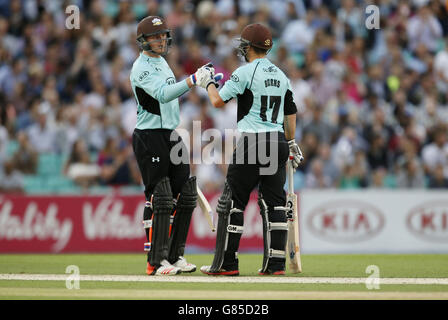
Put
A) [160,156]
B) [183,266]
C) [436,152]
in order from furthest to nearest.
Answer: [436,152] < [183,266] < [160,156]

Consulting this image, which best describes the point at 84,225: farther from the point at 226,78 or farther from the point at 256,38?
the point at 256,38

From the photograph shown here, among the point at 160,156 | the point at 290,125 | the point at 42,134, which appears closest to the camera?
the point at 160,156

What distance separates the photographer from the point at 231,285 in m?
8.41

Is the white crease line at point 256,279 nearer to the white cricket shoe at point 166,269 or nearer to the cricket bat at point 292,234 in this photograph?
the white cricket shoe at point 166,269

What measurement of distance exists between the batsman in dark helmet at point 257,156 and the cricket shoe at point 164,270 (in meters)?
0.38

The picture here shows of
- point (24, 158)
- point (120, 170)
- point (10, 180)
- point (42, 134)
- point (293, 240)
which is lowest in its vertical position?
point (293, 240)

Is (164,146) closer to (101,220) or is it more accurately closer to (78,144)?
(101,220)

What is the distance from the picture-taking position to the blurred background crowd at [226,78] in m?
16.2

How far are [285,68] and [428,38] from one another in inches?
147

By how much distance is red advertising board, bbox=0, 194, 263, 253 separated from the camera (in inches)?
591

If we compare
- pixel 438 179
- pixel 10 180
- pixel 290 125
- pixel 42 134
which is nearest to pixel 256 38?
pixel 290 125

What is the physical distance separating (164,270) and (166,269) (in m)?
0.02

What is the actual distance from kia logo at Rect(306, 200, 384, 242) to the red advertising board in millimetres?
1131

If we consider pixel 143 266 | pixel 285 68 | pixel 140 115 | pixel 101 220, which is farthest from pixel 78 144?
pixel 140 115
